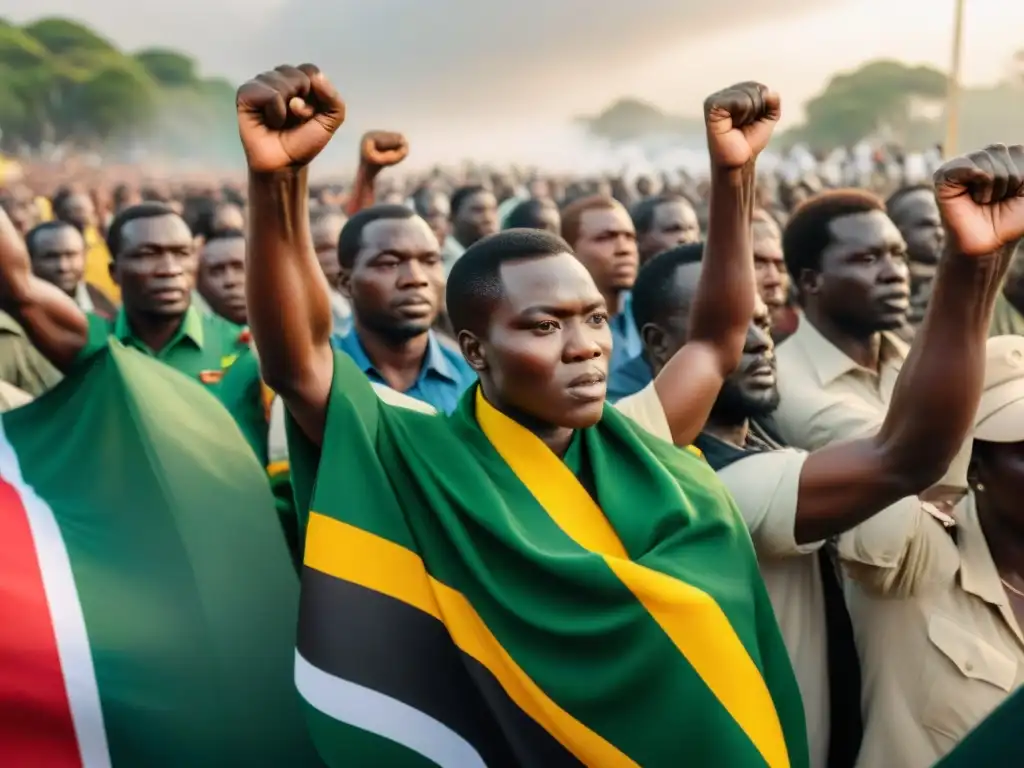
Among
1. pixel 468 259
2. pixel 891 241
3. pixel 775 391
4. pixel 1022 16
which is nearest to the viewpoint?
pixel 468 259

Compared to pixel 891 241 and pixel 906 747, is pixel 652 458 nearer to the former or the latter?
pixel 906 747

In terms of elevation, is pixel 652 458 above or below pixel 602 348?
below

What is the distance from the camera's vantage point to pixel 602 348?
2410 mm

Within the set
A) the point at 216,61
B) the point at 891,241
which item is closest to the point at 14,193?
the point at 891,241

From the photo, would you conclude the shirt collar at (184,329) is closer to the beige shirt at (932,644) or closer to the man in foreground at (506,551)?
the man in foreground at (506,551)

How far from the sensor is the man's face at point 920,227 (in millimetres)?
5621

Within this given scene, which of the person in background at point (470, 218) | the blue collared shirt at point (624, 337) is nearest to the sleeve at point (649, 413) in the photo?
the blue collared shirt at point (624, 337)

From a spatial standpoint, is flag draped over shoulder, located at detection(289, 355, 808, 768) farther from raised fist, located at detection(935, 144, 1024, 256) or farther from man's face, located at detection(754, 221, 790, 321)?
man's face, located at detection(754, 221, 790, 321)

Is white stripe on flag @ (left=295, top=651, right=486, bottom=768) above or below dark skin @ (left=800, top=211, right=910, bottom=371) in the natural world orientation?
below

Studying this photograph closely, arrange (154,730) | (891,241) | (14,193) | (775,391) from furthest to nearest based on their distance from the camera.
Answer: (14,193), (891,241), (775,391), (154,730)

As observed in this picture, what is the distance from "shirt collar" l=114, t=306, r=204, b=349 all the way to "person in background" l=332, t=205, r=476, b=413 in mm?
1092

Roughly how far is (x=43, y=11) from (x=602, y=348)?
29.2 metres

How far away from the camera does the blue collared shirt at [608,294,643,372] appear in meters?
4.75

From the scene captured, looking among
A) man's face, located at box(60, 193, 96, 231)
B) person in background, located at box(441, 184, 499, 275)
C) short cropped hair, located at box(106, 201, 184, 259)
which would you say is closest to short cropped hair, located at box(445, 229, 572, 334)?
short cropped hair, located at box(106, 201, 184, 259)
